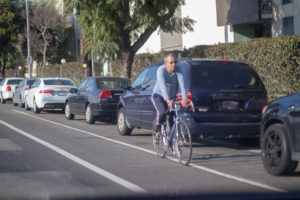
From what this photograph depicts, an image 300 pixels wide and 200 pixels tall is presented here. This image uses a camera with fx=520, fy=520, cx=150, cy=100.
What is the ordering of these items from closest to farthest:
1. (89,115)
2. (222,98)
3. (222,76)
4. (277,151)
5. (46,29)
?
(277,151) < (222,98) < (222,76) < (89,115) < (46,29)

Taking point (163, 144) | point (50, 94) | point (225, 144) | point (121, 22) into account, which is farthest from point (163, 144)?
point (121, 22)

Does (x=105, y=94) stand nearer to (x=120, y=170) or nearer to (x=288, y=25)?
(x=120, y=170)

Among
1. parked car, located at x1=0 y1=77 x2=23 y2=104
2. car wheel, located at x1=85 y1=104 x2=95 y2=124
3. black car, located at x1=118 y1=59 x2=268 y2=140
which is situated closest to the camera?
black car, located at x1=118 y1=59 x2=268 y2=140

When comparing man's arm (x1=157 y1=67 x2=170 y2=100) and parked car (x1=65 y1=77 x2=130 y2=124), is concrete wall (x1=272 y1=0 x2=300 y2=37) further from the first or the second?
man's arm (x1=157 y1=67 x2=170 y2=100)

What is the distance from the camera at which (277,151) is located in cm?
750

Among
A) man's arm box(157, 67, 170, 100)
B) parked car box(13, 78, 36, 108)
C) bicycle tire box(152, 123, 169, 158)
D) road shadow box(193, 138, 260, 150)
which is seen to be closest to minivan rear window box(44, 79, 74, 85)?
parked car box(13, 78, 36, 108)

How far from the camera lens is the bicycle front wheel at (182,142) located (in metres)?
8.52

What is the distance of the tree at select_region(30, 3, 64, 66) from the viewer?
51.0m

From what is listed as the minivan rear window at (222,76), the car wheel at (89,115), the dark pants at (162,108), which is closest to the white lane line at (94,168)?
Result: the dark pants at (162,108)

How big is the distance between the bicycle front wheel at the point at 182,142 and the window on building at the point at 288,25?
21421 mm

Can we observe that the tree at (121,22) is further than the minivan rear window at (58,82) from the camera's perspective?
No

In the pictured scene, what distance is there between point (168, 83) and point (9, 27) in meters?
48.2

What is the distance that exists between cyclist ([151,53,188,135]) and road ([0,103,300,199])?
89 centimetres

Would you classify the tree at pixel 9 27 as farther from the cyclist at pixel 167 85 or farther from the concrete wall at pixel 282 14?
the cyclist at pixel 167 85
